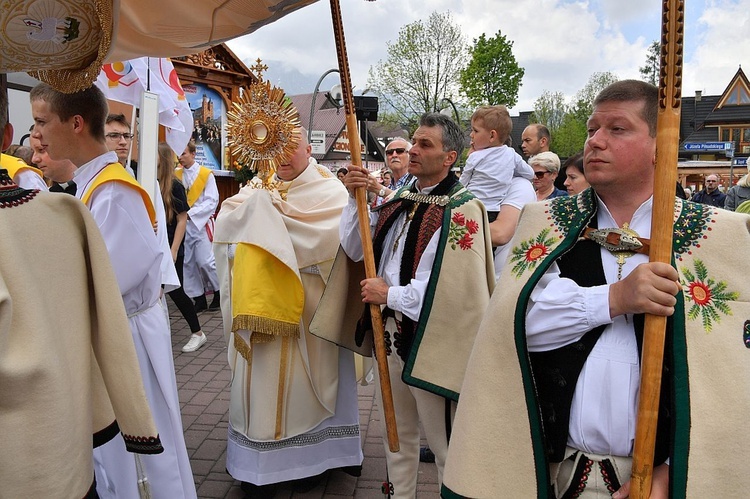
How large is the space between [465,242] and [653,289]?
1.34 meters

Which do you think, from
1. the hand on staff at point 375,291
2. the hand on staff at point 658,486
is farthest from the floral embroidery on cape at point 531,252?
the hand on staff at point 375,291

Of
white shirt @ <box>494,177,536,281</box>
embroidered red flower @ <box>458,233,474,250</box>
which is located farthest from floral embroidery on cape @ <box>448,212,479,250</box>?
white shirt @ <box>494,177,536,281</box>

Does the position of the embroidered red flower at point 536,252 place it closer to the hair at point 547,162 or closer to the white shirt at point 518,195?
the white shirt at point 518,195

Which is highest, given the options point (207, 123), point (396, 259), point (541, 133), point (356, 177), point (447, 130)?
point (207, 123)

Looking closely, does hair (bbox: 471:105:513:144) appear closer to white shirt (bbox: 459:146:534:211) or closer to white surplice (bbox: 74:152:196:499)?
white shirt (bbox: 459:146:534:211)

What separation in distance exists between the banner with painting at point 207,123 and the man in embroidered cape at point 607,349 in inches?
421

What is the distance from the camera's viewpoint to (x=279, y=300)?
134 inches

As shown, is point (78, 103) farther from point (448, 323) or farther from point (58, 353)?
point (448, 323)

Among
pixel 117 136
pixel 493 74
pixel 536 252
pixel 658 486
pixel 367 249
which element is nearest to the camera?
pixel 658 486

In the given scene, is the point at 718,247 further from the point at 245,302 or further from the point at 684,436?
the point at 245,302

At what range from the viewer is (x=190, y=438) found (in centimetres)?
431

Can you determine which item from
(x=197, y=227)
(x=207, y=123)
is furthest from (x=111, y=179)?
(x=207, y=123)

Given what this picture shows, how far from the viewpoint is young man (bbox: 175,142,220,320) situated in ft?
25.9

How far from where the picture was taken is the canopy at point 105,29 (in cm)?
172
